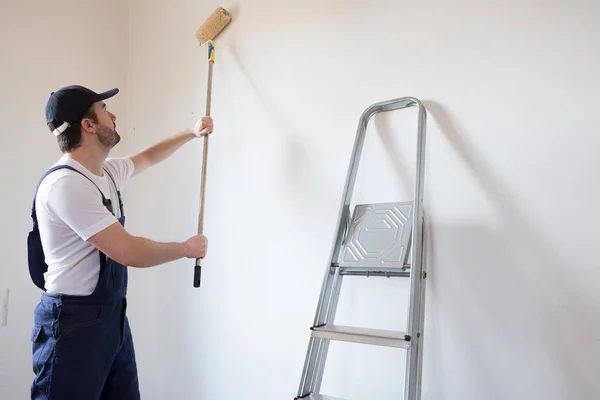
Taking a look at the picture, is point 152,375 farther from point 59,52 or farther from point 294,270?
point 59,52

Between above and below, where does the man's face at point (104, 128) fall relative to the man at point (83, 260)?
above

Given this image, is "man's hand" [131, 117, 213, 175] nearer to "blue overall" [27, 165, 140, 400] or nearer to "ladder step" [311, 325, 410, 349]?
"blue overall" [27, 165, 140, 400]

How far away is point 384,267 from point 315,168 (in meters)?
0.61

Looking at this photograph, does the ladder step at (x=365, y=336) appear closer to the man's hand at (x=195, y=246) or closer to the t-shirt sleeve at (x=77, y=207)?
the man's hand at (x=195, y=246)

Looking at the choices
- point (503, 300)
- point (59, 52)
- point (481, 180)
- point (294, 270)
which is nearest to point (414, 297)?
point (503, 300)

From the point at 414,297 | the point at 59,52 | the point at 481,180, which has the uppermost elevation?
the point at 59,52

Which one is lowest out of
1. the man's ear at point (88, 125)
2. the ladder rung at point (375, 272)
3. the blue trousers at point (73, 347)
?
the blue trousers at point (73, 347)

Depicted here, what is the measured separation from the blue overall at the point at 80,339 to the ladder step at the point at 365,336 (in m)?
0.71

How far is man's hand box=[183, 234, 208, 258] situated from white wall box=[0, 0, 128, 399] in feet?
4.02

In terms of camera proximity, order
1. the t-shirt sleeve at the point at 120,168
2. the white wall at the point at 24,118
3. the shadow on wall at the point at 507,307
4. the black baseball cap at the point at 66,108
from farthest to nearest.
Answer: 1. the white wall at the point at 24,118
2. the t-shirt sleeve at the point at 120,168
3. the black baseball cap at the point at 66,108
4. the shadow on wall at the point at 507,307

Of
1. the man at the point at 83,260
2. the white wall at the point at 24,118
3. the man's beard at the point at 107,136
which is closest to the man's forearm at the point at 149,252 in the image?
the man at the point at 83,260

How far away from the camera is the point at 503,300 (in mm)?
1438

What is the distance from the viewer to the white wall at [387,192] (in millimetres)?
1373

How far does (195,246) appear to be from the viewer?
5.68ft
